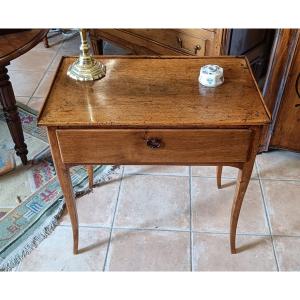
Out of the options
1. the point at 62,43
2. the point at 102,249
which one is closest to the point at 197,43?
the point at 102,249

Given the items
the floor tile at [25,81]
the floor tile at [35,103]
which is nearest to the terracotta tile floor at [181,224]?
the floor tile at [35,103]

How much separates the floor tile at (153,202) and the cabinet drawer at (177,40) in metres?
0.65

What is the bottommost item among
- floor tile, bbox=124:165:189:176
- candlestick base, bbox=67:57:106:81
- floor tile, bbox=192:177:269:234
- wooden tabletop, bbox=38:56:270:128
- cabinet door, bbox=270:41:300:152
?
floor tile, bbox=192:177:269:234

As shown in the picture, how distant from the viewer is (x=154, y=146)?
40.3 inches

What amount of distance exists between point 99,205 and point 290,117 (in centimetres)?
98

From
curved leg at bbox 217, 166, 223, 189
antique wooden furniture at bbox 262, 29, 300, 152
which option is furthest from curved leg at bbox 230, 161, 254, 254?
antique wooden furniture at bbox 262, 29, 300, 152

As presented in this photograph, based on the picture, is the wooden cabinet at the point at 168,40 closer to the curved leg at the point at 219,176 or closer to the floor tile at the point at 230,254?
the curved leg at the point at 219,176

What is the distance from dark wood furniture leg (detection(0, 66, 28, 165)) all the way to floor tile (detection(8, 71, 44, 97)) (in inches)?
28.7

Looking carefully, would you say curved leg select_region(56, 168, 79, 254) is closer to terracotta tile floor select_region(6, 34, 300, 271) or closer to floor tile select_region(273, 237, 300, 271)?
terracotta tile floor select_region(6, 34, 300, 271)

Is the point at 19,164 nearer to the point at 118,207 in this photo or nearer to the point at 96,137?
the point at 118,207

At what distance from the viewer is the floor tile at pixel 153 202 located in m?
1.54

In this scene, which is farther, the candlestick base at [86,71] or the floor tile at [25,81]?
the floor tile at [25,81]

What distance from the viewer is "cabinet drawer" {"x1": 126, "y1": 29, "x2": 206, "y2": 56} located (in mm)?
1743

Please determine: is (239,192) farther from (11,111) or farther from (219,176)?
(11,111)
